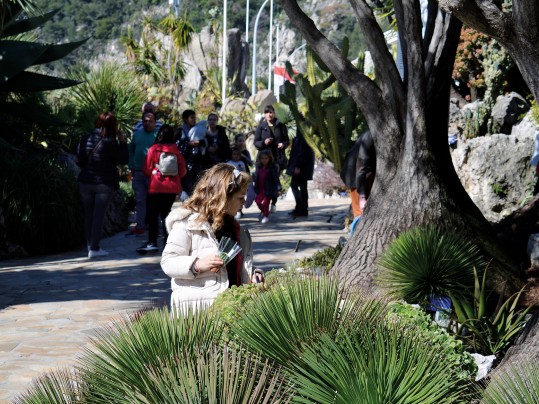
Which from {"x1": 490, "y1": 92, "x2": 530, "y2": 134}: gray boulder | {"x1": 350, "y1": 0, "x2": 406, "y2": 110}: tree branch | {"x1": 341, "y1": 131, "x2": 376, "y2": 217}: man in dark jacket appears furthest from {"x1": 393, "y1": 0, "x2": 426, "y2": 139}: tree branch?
{"x1": 490, "y1": 92, "x2": 530, "y2": 134}: gray boulder

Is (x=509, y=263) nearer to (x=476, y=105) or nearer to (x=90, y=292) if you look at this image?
(x=90, y=292)

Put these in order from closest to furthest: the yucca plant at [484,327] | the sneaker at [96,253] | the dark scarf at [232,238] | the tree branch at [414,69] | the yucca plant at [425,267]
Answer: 1. the dark scarf at [232,238]
2. the yucca plant at [484,327]
3. the yucca plant at [425,267]
4. the tree branch at [414,69]
5. the sneaker at [96,253]

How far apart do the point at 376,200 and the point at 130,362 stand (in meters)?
4.24

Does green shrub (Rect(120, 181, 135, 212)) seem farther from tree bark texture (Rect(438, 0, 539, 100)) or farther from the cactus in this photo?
tree bark texture (Rect(438, 0, 539, 100))

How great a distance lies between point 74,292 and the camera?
28.5 ft

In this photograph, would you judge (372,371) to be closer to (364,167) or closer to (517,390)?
(517,390)

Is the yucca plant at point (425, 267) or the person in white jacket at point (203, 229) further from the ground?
the person in white jacket at point (203, 229)

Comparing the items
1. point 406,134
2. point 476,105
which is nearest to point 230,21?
point 476,105

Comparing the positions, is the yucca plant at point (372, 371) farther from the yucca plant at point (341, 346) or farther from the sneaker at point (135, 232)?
the sneaker at point (135, 232)

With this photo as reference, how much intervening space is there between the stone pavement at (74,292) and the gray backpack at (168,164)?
1.04 meters

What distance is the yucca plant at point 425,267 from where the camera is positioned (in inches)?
238

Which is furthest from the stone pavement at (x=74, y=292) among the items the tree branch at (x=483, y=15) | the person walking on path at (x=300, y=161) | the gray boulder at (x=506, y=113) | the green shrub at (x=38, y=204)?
the gray boulder at (x=506, y=113)

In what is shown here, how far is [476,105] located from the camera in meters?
15.8

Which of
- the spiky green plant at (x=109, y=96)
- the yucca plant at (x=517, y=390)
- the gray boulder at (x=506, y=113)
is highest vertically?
the spiky green plant at (x=109, y=96)
